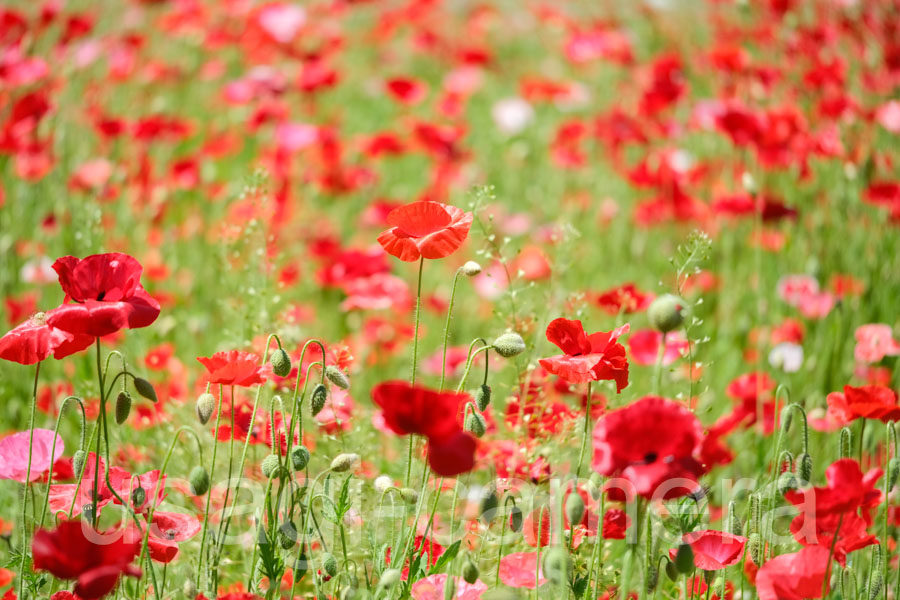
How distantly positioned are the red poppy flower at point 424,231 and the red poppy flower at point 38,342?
1.46ft

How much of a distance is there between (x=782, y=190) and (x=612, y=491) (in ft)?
9.92

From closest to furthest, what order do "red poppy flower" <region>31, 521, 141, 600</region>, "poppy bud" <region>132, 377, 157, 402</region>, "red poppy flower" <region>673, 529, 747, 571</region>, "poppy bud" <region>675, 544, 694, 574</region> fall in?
"red poppy flower" <region>31, 521, 141, 600</region>, "poppy bud" <region>675, 544, 694, 574</region>, "red poppy flower" <region>673, 529, 747, 571</region>, "poppy bud" <region>132, 377, 157, 402</region>

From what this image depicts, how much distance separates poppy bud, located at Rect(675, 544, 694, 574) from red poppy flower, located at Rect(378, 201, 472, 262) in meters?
0.50

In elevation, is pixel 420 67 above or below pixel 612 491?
above

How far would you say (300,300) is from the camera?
3.05 meters

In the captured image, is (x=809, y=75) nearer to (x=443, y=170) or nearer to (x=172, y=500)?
(x=443, y=170)

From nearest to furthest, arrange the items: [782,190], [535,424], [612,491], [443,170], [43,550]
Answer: [43,550], [612,491], [535,424], [443,170], [782,190]

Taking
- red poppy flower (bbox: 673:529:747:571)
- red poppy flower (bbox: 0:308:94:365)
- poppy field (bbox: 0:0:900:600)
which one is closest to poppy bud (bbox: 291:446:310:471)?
poppy field (bbox: 0:0:900:600)

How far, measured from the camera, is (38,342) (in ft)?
3.74

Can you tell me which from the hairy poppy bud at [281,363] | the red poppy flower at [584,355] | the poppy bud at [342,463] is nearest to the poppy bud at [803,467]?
the red poppy flower at [584,355]

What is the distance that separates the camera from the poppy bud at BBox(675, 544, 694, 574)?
1.01m

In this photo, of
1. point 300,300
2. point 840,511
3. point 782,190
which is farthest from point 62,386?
point 782,190

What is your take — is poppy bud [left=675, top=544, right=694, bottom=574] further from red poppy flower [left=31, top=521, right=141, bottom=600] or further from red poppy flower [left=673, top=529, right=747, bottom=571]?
red poppy flower [left=31, top=521, right=141, bottom=600]

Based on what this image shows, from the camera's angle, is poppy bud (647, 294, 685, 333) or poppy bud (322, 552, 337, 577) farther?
poppy bud (322, 552, 337, 577)
